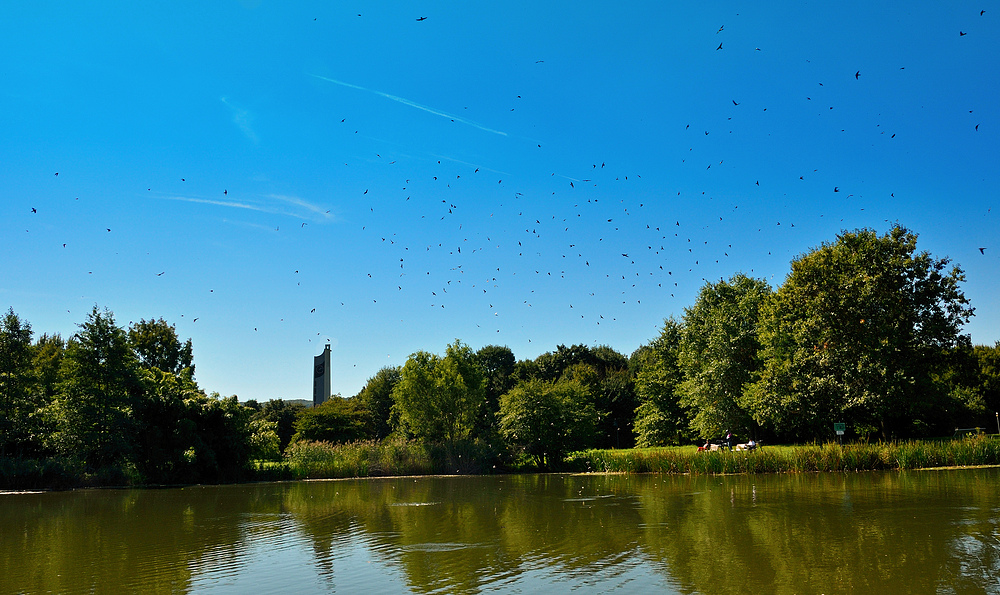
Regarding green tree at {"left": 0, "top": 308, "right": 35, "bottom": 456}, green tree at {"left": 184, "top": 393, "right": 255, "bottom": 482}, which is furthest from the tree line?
green tree at {"left": 0, "top": 308, "right": 35, "bottom": 456}

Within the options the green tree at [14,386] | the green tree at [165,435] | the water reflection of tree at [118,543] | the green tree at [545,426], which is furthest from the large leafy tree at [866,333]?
the green tree at [14,386]

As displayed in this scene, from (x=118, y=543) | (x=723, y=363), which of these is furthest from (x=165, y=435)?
(x=723, y=363)

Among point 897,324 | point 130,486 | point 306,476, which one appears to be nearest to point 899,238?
point 897,324

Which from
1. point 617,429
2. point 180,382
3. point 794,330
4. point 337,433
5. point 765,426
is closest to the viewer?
point 794,330

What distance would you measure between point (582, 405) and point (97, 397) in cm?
3276

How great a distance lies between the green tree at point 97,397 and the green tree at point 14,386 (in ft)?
6.34

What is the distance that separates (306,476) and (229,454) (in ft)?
16.7

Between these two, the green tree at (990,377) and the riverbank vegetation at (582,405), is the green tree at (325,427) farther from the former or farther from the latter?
the green tree at (990,377)

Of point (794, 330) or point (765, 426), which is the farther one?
point (765, 426)

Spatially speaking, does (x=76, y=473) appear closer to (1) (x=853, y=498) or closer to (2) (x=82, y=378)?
(2) (x=82, y=378)

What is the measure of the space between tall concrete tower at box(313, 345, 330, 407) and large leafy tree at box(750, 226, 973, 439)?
7724cm

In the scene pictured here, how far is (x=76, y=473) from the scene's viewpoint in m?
Answer: 36.7

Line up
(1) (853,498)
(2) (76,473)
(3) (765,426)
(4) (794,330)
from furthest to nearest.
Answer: (3) (765,426) → (4) (794,330) → (2) (76,473) → (1) (853,498)

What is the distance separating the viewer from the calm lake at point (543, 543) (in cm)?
1038
